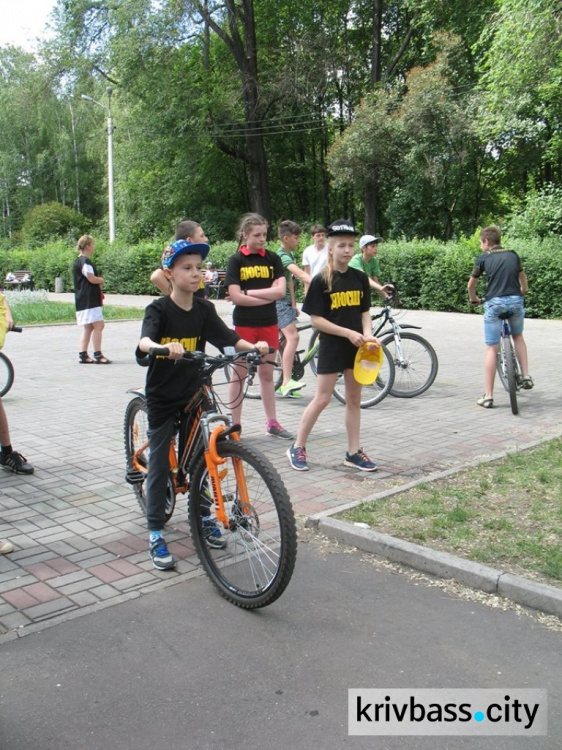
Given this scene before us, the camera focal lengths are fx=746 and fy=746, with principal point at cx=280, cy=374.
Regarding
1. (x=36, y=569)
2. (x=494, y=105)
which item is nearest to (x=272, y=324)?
(x=36, y=569)

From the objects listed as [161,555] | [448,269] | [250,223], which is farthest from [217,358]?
[448,269]

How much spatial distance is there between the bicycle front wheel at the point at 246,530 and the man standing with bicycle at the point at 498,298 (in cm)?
493

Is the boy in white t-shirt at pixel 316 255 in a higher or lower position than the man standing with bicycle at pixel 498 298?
higher

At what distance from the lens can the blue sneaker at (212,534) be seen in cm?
391

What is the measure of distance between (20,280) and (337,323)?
33.6 m

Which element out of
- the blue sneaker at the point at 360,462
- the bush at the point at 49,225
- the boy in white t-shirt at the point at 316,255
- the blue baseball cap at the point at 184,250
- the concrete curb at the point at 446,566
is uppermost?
the bush at the point at 49,225

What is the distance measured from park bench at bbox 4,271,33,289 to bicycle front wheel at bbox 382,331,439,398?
31161 millimetres

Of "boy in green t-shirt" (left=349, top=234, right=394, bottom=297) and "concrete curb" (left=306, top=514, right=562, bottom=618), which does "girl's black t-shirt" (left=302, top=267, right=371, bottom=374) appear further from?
"boy in green t-shirt" (left=349, top=234, right=394, bottom=297)

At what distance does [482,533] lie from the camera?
4.43 m

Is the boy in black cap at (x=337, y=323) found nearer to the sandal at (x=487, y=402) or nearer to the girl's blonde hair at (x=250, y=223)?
the girl's blonde hair at (x=250, y=223)

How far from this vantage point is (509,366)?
770 cm

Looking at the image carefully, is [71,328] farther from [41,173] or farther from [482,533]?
[41,173]

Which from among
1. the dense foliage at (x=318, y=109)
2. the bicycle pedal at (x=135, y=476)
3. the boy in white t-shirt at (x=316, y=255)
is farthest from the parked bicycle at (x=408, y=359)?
the dense foliage at (x=318, y=109)

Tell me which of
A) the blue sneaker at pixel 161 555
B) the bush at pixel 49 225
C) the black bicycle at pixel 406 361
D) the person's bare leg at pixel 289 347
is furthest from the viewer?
the bush at pixel 49 225
